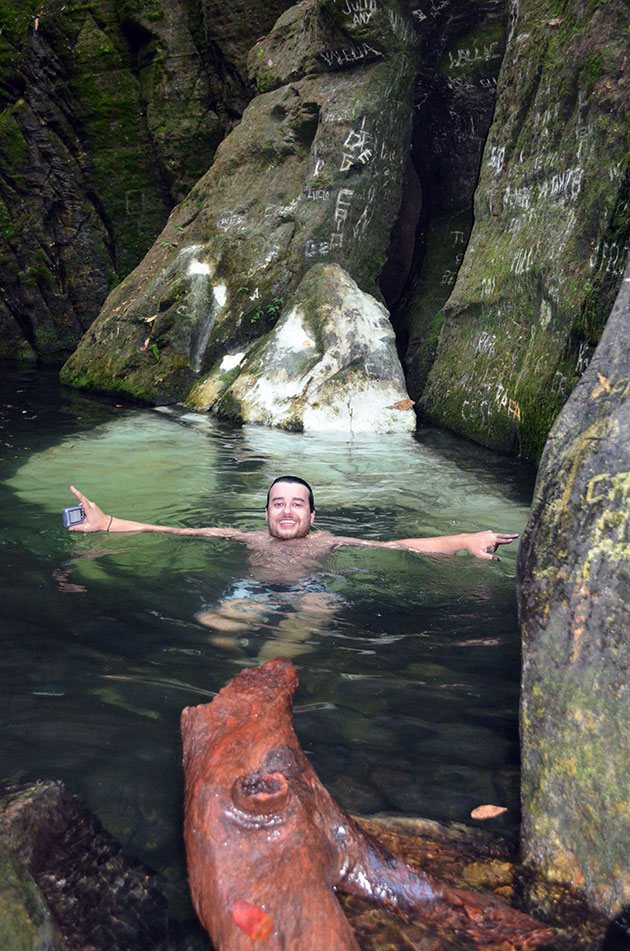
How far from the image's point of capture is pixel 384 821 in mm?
2494

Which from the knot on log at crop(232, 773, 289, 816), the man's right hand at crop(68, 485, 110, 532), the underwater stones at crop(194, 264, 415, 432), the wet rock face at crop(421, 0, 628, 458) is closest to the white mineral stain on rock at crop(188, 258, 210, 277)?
the underwater stones at crop(194, 264, 415, 432)

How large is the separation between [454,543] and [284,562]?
1088 mm

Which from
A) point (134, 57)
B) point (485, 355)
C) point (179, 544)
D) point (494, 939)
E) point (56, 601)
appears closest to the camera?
point (494, 939)

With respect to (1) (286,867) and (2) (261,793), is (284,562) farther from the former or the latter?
(1) (286,867)

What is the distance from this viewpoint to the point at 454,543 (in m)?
4.86

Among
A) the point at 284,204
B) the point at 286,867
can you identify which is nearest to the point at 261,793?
the point at 286,867

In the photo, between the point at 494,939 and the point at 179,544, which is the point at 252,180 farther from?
the point at 494,939

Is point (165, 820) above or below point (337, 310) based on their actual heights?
below

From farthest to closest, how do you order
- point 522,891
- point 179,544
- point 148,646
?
point 179,544, point 148,646, point 522,891

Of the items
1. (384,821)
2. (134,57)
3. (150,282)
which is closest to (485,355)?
(150,282)

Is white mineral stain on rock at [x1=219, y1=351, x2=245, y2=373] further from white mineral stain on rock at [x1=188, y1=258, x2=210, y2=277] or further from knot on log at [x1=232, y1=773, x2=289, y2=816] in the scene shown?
knot on log at [x1=232, y1=773, x2=289, y2=816]

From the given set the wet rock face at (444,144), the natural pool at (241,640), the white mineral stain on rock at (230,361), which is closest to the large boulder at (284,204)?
the white mineral stain on rock at (230,361)

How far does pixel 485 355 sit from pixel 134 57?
12.4 metres

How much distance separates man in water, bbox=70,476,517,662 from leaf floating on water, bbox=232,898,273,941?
187 cm
